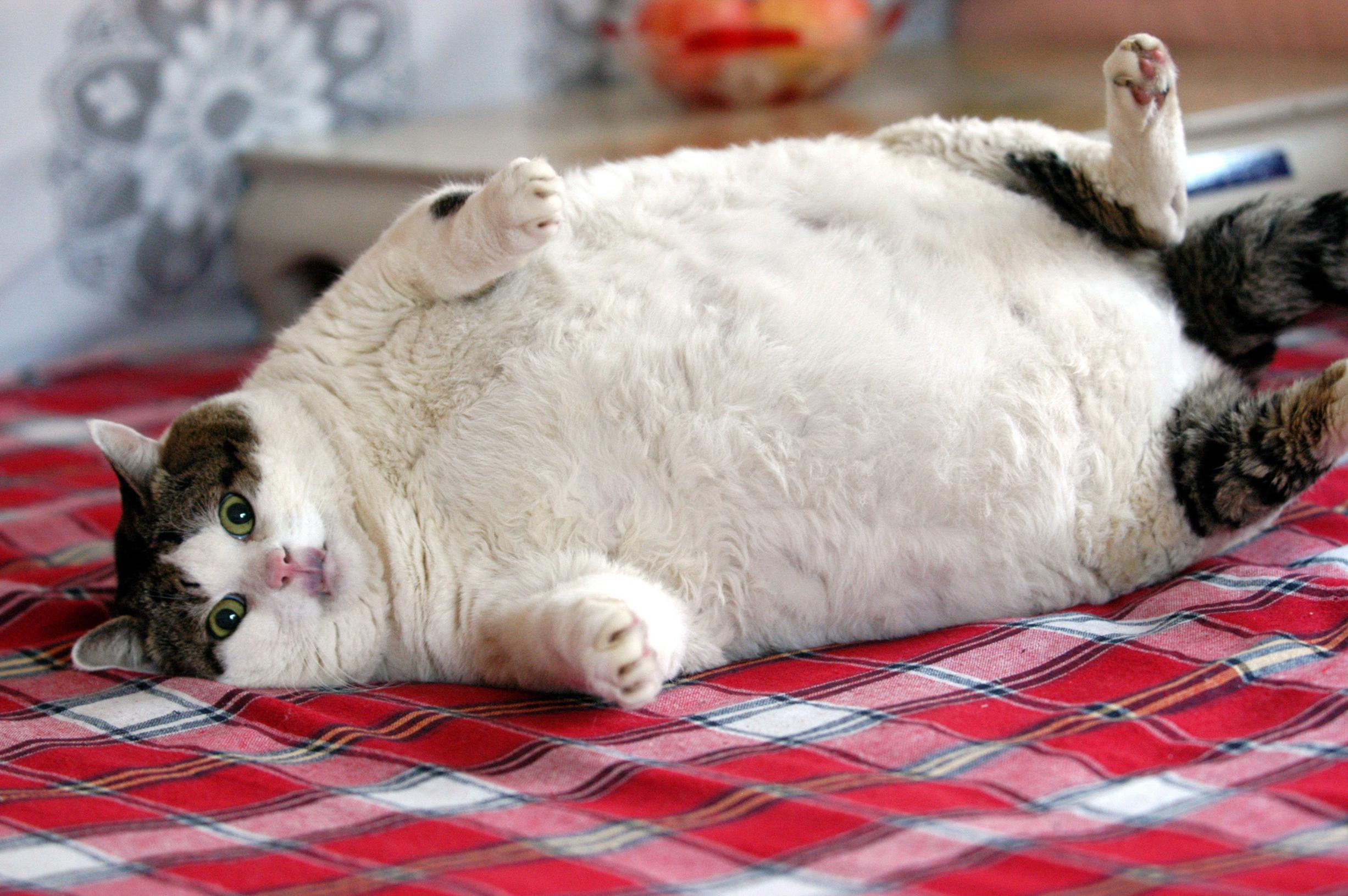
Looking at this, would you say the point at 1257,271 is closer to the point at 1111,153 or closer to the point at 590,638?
the point at 1111,153

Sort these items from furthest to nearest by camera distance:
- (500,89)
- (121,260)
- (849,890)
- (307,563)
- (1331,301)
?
(500,89)
(121,260)
(1331,301)
(307,563)
(849,890)

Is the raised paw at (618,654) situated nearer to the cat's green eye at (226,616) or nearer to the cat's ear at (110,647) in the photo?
the cat's green eye at (226,616)

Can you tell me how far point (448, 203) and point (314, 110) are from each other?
1.68 m

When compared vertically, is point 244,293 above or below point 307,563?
above

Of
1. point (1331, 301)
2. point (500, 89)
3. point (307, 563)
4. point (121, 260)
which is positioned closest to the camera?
point (307, 563)

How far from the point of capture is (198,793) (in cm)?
111

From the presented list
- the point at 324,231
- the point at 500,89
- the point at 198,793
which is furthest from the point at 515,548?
the point at 500,89

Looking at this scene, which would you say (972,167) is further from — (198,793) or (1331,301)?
(198,793)

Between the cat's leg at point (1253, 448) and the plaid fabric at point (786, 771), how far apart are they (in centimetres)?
8

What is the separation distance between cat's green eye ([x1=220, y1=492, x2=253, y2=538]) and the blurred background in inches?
41.9

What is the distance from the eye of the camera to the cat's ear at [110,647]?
1323 millimetres

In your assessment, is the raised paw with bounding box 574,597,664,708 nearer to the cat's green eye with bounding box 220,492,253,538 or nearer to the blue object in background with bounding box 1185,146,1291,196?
the cat's green eye with bounding box 220,492,253,538

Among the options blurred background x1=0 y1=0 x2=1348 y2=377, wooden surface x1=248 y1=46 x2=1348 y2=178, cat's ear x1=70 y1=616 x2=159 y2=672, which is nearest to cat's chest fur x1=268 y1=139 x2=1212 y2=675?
cat's ear x1=70 y1=616 x2=159 y2=672

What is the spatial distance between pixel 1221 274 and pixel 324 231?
1.71 meters
